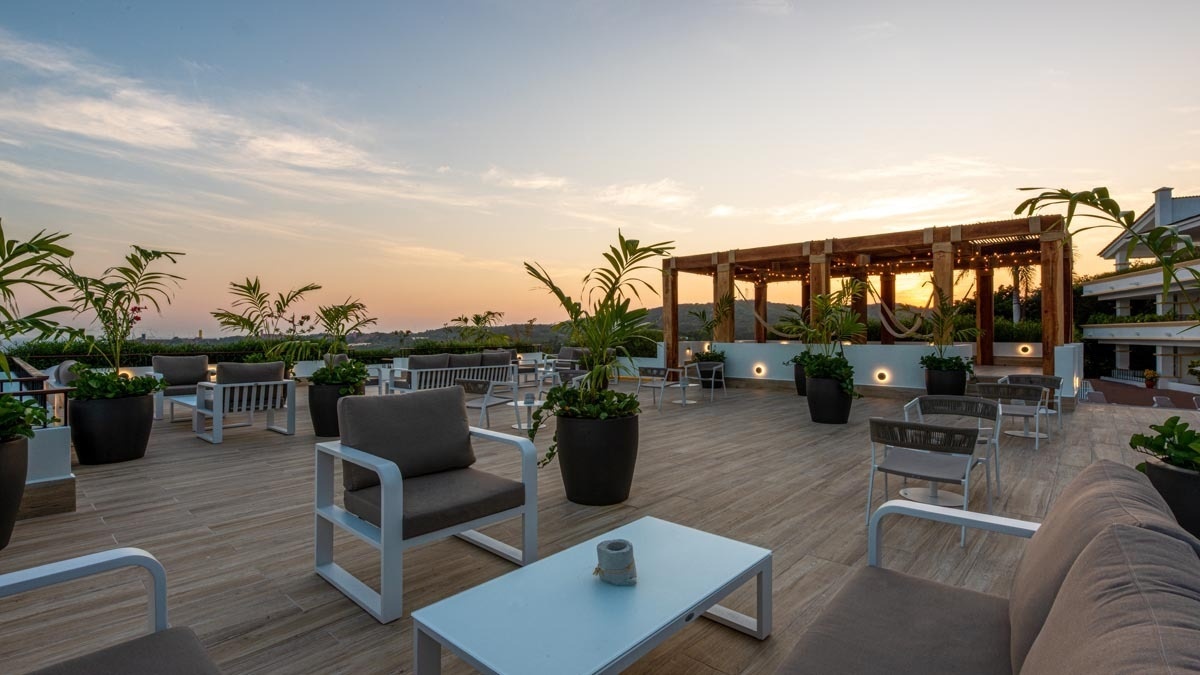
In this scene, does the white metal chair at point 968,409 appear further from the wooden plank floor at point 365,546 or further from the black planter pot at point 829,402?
the black planter pot at point 829,402

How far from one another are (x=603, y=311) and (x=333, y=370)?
3.84 metres

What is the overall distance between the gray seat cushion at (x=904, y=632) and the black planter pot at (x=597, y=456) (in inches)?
83.8

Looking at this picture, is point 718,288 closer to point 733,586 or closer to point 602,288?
point 602,288

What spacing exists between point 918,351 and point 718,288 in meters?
4.28

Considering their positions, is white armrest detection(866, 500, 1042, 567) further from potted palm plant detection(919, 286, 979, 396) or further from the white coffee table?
potted palm plant detection(919, 286, 979, 396)

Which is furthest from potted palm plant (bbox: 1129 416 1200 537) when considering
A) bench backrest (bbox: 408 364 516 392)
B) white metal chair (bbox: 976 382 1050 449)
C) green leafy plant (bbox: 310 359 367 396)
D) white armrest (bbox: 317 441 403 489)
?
green leafy plant (bbox: 310 359 367 396)

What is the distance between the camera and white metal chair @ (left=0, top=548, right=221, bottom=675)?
1261mm

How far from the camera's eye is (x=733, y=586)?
1.90 meters

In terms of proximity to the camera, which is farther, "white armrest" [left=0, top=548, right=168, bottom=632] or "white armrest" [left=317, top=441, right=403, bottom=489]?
"white armrest" [left=317, top=441, right=403, bottom=489]

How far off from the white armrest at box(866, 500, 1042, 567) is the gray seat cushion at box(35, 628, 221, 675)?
1969 millimetres

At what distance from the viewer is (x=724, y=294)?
1202 centimetres

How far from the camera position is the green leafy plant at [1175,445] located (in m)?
2.35

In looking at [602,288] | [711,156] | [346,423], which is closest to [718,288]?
[711,156]

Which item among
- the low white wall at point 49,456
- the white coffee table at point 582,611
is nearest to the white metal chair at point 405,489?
the white coffee table at point 582,611
